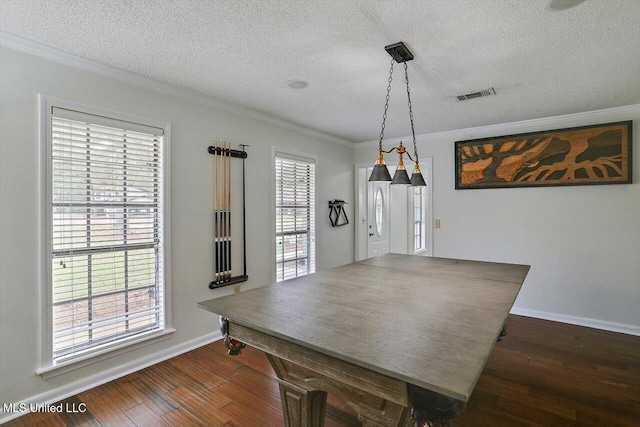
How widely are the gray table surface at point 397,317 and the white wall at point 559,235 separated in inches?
68.9

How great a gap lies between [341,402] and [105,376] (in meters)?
1.79

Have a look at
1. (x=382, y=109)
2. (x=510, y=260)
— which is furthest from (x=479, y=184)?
(x=382, y=109)

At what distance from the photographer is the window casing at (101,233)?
221cm

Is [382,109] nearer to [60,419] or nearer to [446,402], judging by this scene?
[446,402]

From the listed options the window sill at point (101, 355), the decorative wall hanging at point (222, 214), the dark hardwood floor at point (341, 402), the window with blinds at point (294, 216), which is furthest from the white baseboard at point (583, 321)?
the window sill at point (101, 355)

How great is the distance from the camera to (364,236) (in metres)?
5.30

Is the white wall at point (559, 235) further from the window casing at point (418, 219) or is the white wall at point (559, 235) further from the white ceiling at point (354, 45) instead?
the window casing at point (418, 219)

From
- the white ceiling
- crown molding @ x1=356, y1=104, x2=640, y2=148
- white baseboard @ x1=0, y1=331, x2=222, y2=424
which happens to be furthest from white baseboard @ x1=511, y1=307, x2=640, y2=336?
white baseboard @ x1=0, y1=331, x2=222, y2=424

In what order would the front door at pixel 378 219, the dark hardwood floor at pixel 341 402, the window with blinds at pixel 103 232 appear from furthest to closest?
the front door at pixel 378 219, the window with blinds at pixel 103 232, the dark hardwood floor at pixel 341 402

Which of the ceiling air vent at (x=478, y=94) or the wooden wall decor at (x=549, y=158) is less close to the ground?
the ceiling air vent at (x=478, y=94)

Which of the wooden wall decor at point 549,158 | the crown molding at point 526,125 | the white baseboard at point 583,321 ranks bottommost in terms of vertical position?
the white baseboard at point 583,321

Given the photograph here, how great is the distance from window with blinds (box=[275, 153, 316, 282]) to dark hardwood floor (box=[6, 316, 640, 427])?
1352 mm

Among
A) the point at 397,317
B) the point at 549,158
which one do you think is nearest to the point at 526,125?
the point at 549,158

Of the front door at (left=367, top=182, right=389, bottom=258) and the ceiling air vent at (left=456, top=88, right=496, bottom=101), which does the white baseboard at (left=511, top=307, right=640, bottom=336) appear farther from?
the ceiling air vent at (left=456, top=88, right=496, bottom=101)
